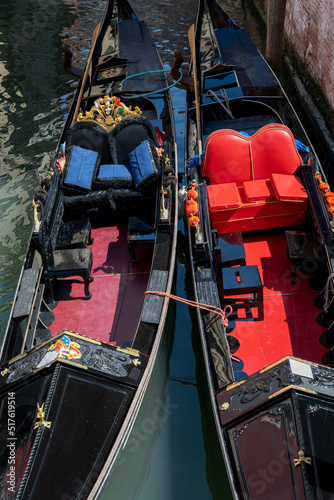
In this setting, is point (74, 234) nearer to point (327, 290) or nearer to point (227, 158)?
point (227, 158)

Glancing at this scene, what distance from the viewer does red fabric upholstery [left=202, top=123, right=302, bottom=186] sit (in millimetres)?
3881

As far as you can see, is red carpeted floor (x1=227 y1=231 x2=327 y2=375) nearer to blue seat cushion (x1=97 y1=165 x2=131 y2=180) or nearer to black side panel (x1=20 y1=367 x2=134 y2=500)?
black side panel (x1=20 y1=367 x2=134 y2=500)

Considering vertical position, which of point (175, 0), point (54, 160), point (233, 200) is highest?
point (175, 0)

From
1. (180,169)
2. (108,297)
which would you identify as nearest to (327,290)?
(108,297)

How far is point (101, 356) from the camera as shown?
103 inches

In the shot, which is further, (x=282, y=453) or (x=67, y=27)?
(x=67, y=27)

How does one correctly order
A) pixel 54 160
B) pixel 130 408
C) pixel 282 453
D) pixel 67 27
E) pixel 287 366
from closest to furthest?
1. pixel 282 453
2. pixel 287 366
3. pixel 130 408
4. pixel 54 160
5. pixel 67 27

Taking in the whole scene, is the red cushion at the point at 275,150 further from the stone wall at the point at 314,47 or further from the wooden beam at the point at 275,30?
the wooden beam at the point at 275,30

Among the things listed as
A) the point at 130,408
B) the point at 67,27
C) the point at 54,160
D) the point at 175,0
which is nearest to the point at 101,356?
the point at 130,408

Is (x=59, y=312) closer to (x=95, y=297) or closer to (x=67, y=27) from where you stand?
(x=95, y=297)

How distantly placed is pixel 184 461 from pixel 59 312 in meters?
1.28

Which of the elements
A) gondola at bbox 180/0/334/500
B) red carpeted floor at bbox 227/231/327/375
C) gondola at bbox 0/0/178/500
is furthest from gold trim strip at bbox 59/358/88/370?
red carpeted floor at bbox 227/231/327/375

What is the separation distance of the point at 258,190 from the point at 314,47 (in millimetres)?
3313

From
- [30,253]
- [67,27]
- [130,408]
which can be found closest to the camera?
[130,408]
